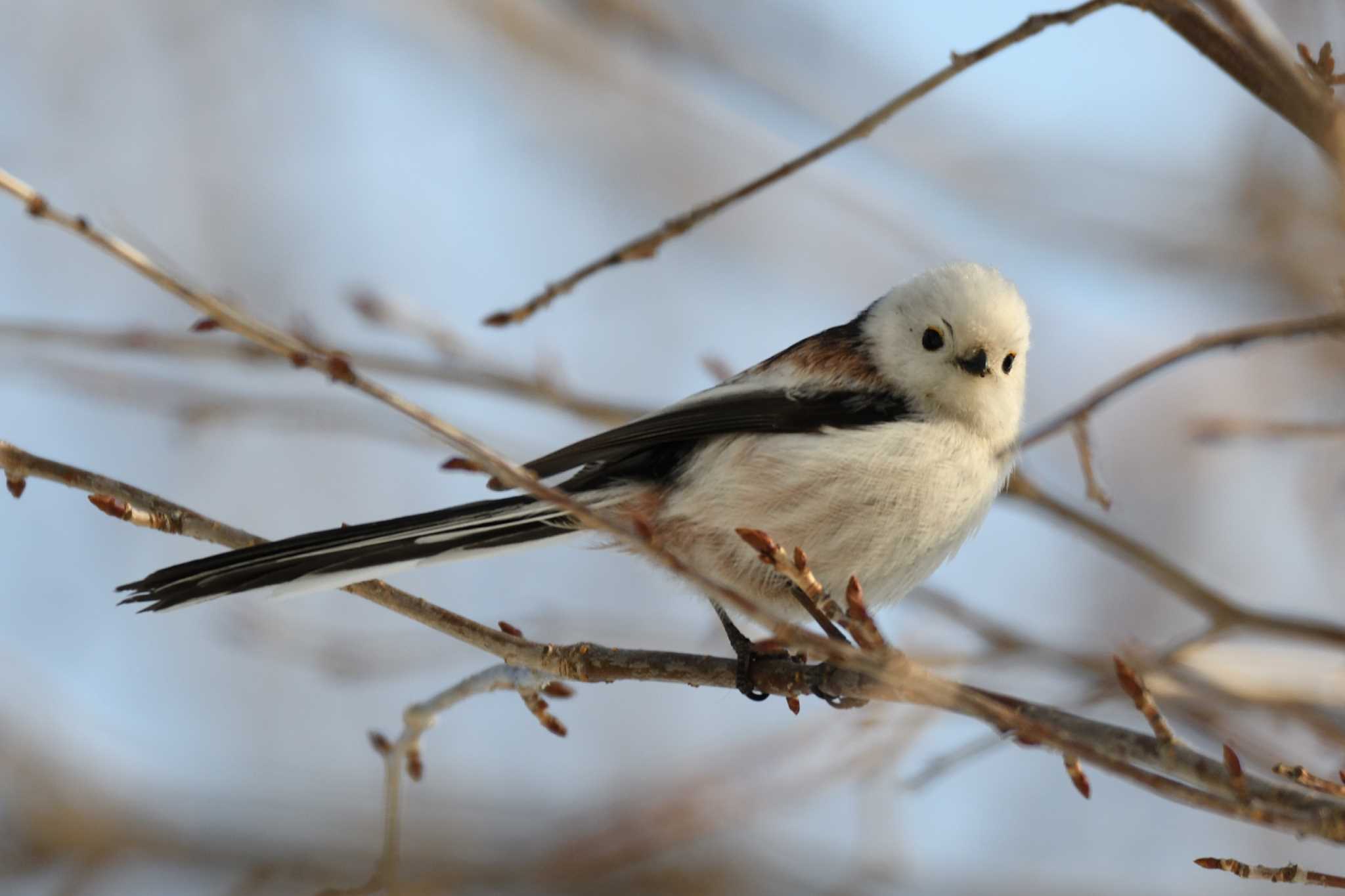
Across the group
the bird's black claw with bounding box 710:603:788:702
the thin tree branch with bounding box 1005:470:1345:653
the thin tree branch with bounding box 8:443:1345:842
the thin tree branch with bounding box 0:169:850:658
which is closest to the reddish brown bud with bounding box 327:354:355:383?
the thin tree branch with bounding box 0:169:850:658

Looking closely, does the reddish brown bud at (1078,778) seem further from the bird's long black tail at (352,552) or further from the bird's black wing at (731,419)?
the bird's black wing at (731,419)

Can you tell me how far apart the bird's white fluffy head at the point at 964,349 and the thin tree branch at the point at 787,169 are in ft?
2.78

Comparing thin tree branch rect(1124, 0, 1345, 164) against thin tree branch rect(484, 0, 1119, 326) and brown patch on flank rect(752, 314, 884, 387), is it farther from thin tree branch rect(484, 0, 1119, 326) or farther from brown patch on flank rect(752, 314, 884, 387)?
brown patch on flank rect(752, 314, 884, 387)

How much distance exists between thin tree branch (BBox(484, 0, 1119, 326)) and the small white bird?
37cm

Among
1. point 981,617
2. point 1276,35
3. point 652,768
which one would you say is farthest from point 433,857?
point 1276,35

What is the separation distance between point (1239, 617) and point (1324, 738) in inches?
15.7

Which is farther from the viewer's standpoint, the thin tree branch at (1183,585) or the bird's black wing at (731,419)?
the bird's black wing at (731,419)

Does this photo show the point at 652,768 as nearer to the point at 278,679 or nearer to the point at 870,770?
the point at 278,679

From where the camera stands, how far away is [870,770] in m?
3.80

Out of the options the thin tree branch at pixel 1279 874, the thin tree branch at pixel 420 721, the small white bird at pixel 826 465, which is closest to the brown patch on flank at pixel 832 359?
the small white bird at pixel 826 465

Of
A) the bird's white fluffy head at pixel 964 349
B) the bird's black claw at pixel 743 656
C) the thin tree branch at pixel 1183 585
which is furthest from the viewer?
the bird's white fluffy head at pixel 964 349

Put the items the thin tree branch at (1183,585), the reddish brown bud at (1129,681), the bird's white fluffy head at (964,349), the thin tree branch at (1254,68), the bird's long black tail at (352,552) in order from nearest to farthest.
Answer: the reddish brown bud at (1129,681), the thin tree branch at (1254,68), the bird's long black tail at (352,552), the thin tree branch at (1183,585), the bird's white fluffy head at (964,349)

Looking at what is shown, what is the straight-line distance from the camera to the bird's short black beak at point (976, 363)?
10.3ft

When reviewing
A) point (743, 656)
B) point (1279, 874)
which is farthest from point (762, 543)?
point (1279, 874)
